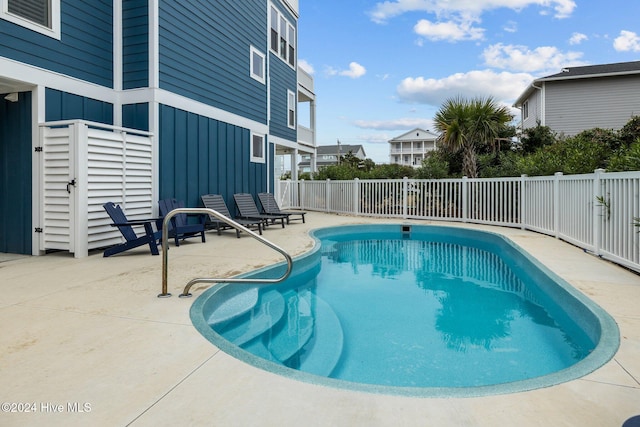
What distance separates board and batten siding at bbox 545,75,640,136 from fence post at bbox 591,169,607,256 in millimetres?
14730

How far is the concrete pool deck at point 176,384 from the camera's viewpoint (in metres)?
1.69

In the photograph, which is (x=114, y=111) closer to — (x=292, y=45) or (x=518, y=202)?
(x=292, y=45)

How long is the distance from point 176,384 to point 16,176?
18.8 feet

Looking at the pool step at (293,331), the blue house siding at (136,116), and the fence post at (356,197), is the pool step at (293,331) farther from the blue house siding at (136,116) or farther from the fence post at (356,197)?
the fence post at (356,197)

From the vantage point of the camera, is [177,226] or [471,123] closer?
[177,226]

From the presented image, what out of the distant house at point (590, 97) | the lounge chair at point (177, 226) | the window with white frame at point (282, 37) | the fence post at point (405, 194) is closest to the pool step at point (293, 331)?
the lounge chair at point (177, 226)

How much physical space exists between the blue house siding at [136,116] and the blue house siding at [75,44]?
531mm

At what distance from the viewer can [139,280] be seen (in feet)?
13.8

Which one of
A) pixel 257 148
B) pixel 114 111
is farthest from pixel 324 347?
pixel 257 148

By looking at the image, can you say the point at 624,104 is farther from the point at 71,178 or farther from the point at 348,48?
the point at 71,178

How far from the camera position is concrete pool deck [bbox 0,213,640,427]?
169 cm

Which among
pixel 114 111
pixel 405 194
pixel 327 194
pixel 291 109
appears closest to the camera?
pixel 114 111

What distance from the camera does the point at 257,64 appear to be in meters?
10.9

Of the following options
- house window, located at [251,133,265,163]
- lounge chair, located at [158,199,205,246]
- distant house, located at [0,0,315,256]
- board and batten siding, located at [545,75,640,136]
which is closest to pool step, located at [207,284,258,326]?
lounge chair, located at [158,199,205,246]
